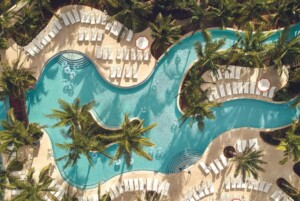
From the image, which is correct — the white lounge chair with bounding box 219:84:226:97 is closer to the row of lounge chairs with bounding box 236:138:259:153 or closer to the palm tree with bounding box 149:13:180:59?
the row of lounge chairs with bounding box 236:138:259:153

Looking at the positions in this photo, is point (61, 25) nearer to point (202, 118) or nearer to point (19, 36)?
point (19, 36)

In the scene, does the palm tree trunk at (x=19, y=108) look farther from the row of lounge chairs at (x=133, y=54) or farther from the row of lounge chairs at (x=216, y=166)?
the row of lounge chairs at (x=216, y=166)

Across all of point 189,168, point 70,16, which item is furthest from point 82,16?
point 189,168

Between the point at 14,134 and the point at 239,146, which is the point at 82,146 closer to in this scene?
the point at 14,134

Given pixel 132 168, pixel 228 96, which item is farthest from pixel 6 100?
pixel 228 96

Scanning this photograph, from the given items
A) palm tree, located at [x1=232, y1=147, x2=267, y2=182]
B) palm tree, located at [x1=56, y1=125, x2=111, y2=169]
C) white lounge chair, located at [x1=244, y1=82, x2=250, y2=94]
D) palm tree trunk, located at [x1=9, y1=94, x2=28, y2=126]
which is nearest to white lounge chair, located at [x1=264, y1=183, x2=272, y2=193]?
palm tree, located at [x1=232, y1=147, x2=267, y2=182]
